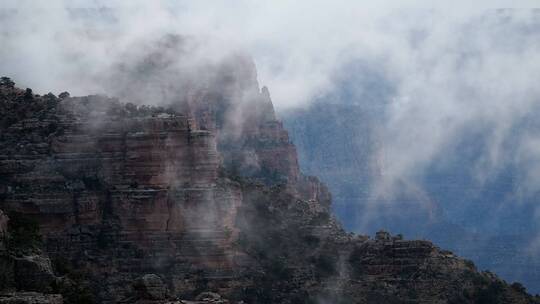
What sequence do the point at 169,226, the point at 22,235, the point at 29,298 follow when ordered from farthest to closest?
the point at 169,226
the point at 22,235
the point at 29,298

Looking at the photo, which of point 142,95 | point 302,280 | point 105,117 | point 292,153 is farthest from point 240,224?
point 292,153

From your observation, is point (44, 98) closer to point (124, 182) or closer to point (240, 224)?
point (124, 182)

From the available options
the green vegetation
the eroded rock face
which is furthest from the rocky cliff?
the eroded rock face

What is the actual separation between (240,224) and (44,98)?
11442 millimetres

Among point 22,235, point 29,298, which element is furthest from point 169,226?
point 29,298

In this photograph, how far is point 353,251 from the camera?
234 ft

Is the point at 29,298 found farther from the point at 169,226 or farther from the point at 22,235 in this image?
the point at 169,226

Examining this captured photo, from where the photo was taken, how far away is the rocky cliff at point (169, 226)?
207ft

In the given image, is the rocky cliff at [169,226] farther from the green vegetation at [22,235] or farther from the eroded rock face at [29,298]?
the eroded rock face at [29,298]

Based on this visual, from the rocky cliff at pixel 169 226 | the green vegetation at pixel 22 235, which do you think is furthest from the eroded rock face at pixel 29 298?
the rocky cliff at pixel 169 226

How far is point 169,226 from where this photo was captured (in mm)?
65188

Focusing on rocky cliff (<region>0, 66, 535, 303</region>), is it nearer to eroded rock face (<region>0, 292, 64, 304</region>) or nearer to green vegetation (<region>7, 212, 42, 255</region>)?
green vegetation (<region>7, 212, 42, 255</region>)

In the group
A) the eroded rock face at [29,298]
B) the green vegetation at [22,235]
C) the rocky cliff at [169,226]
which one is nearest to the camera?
the eroded rock face at [29,298]

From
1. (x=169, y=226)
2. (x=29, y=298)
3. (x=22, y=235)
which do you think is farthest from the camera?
(x=169, y=226)
